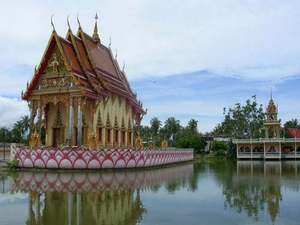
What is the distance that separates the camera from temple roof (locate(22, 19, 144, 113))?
24.2 m

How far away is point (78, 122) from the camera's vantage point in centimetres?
2347

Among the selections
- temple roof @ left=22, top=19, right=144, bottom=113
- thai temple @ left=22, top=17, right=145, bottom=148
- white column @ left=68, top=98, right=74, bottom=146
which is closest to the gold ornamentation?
thai temple @ left=22, top=17, right=145, bottom=148

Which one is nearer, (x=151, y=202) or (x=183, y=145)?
(x=151, y=202)

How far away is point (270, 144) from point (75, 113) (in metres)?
31.2

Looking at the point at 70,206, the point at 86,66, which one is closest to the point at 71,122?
the point at 86,66

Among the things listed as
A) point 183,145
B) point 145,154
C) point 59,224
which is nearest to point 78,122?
point 145,154

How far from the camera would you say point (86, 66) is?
2619 cm

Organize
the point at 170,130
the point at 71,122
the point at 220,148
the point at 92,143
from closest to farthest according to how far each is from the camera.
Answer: the point at 92,143 → the point at 71,122 → the point at 220,148 → the point at 170,130

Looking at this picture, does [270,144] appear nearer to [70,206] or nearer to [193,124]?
[193,124]

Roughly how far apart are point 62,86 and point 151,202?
15.1 metres

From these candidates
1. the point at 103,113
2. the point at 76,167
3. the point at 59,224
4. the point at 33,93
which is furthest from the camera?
the point at 103,113

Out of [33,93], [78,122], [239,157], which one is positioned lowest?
[239,157]

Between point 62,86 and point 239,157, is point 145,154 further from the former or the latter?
point 239,157

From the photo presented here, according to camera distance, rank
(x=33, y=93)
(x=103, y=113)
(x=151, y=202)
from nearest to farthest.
A: (x=151, y=202), (x=33, y=93), (x=103, y=113)
